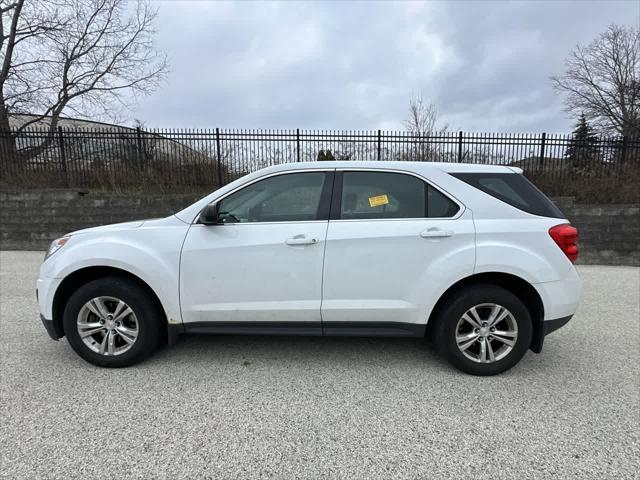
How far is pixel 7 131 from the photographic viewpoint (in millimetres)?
10672

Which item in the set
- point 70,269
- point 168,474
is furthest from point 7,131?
point 168,474

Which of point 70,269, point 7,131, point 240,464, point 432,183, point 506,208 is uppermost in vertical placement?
point 7,131

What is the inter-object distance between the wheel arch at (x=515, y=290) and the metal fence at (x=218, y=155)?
774cm

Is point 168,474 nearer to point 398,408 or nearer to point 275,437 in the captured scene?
point 275,437

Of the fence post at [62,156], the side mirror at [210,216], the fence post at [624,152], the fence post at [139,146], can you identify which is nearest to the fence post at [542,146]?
the fence post at [624,152]

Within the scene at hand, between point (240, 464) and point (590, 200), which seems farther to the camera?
point (590, 200)

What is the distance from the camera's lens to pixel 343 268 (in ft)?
9.36

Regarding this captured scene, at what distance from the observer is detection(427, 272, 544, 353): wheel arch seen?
9.47ft

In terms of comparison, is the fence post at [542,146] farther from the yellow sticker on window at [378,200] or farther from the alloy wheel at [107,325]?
the alloy wheel at [107,325]

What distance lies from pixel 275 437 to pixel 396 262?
4.91 feet

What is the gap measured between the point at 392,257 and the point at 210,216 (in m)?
1.48

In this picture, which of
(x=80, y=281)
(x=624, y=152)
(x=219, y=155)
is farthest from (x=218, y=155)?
(x=624, y=152)

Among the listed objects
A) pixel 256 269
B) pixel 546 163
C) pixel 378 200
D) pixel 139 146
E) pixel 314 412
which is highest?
pixel 139 146

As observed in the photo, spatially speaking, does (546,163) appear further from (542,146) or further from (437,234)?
(437,234)
